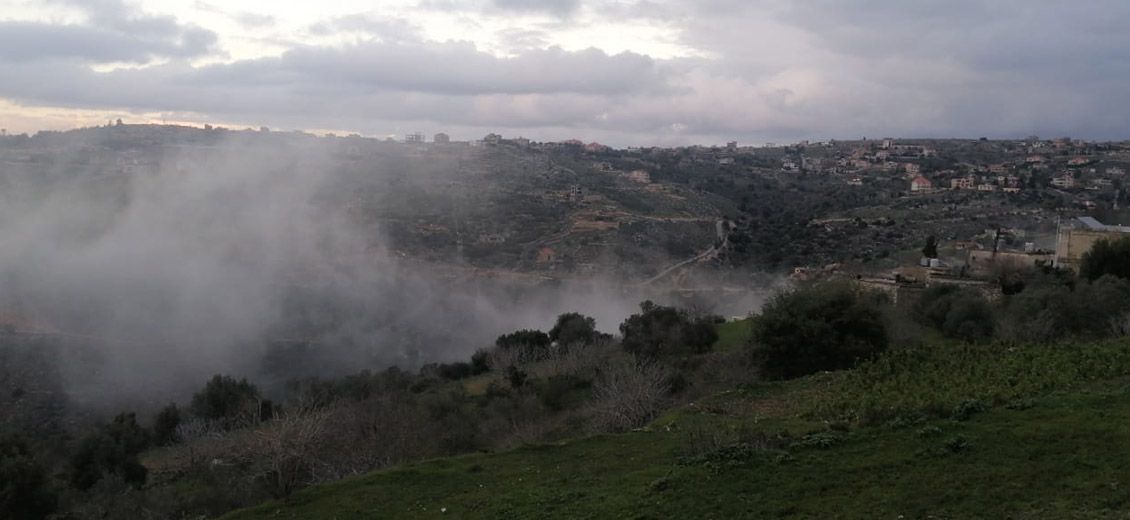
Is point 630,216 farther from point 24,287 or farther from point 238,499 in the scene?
point 238,499

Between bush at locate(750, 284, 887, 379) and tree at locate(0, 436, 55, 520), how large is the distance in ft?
45.9

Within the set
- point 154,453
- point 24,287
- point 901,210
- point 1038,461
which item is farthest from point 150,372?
point 901,210

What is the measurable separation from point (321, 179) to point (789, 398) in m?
56.1

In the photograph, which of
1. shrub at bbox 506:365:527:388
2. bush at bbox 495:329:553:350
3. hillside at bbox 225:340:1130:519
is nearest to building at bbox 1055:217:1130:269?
bush at bbox 495:329:553:350

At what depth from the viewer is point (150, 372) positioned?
99.8 ft

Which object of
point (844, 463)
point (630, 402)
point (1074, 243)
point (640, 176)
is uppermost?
point (640, 176)

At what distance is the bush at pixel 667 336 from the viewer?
24.5 meters

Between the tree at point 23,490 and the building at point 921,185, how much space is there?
6324 cm

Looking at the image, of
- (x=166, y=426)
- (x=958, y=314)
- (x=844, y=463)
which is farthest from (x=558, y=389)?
A: (x=844, y=463)

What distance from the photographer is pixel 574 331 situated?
30.5 m

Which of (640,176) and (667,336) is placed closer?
(667,336)

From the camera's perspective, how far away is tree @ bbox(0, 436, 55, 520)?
13.7 meters

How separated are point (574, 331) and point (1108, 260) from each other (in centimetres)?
1798

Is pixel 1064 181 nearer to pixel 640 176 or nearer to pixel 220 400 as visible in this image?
pixel 640 176
